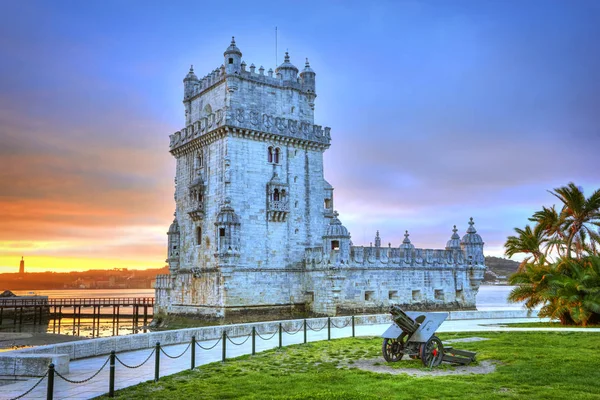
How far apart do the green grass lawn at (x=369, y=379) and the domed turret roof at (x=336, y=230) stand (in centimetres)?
1743

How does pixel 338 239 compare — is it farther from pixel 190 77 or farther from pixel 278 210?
pixel 190 77

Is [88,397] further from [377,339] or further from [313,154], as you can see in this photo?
[313,154]

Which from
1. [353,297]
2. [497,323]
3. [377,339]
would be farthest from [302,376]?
[353,297]

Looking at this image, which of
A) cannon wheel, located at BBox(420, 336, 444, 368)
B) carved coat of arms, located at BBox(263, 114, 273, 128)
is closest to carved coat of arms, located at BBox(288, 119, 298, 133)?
carved coat of arms, located at BBox(263, 114, 273, 128)

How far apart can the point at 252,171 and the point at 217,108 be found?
519cm

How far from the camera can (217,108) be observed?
3891cm

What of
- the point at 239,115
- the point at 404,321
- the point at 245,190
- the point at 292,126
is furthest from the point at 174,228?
the point at 404,321

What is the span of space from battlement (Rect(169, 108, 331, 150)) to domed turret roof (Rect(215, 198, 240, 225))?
16.8 ft

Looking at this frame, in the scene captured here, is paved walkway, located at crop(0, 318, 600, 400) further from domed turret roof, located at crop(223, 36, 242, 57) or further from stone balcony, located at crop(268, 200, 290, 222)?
domed turret roof, located at crop(223, 36, 242, 57)

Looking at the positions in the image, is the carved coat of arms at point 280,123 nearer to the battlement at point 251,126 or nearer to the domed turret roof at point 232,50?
the battlement at point 251,126

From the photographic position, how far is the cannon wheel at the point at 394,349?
16.6m

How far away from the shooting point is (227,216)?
115ft

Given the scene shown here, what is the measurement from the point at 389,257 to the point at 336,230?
5416 mm

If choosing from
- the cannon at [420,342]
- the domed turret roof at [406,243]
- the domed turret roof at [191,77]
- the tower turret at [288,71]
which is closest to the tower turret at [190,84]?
the domed turret roof at [191,77]
